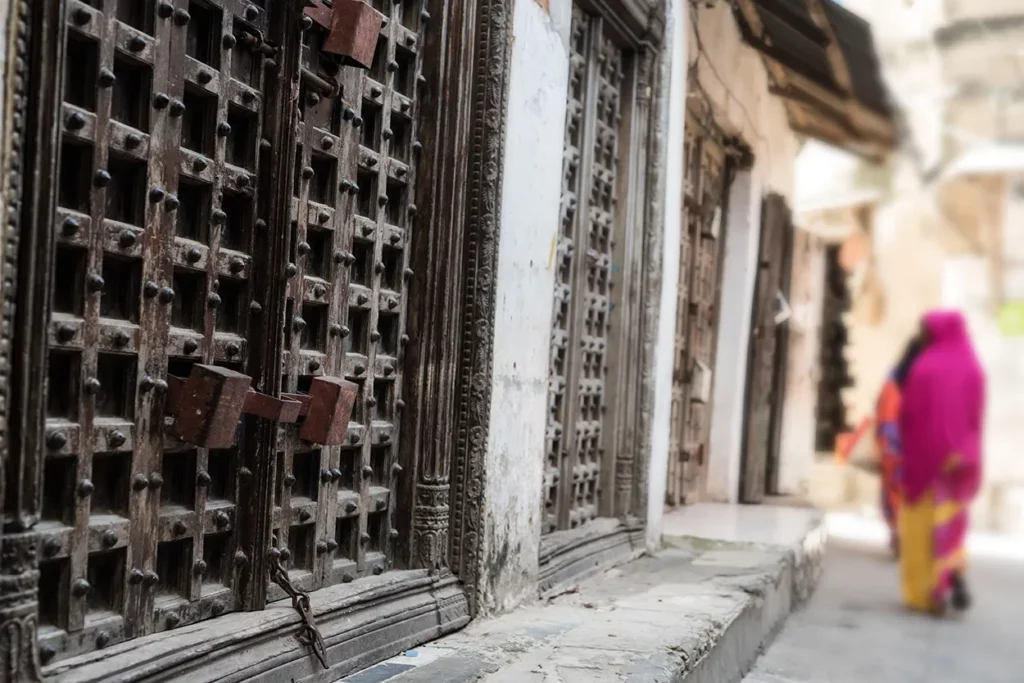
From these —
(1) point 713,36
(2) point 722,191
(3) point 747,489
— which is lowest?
(3) point 747,489

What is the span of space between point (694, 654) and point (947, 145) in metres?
12.3

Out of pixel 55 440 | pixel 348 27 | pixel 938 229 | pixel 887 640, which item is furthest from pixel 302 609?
pixel 938 229

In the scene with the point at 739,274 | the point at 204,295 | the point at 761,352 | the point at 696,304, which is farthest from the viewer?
the point at 761,352

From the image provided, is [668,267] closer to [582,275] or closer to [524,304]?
[582,275]

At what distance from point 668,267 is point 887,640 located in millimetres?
2297

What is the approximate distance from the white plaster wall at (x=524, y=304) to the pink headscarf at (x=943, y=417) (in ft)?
11.5

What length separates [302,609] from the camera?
2.80 meters

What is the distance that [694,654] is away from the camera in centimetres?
370

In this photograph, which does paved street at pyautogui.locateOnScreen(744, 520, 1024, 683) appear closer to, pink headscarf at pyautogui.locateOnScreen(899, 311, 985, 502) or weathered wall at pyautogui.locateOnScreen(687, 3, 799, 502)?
pink headscarf at pyautogui.locateOnScreen(899, 311, 985, 502)

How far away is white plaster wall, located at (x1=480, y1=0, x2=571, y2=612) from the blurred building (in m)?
10.2

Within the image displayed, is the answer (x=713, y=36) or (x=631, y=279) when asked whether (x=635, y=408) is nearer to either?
(x=631, y=279)

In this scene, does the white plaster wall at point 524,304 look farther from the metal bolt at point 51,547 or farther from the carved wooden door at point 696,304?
the carved wooden door at point 696,304

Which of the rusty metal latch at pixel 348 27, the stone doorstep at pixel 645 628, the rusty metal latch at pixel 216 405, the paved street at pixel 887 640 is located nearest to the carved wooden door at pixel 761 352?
the paved street at pixel 887 640

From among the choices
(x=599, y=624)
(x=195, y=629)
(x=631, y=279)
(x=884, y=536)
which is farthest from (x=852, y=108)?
(x=195, y=629)
